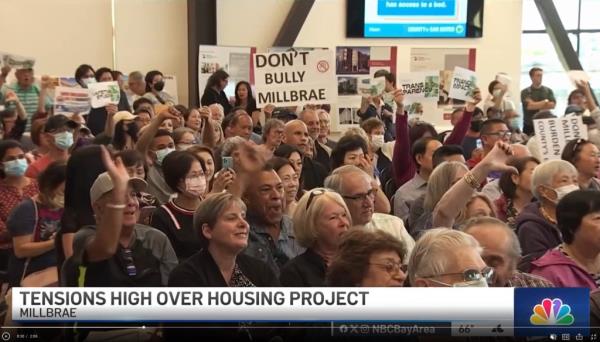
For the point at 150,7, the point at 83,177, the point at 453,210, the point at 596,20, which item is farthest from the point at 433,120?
the point at 83,177

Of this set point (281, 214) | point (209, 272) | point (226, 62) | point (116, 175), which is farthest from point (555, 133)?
point (226, 62)

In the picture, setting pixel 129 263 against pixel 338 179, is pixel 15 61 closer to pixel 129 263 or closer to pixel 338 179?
pixel 338 179

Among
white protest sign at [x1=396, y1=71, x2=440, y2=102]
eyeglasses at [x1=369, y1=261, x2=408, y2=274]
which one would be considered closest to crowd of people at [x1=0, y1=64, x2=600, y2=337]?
eyeglasses at [x1=369, y1=261, x2=408, y2=274]

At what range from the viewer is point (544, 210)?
13.7 feet

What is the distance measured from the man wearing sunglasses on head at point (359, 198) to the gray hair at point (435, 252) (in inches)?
43.6

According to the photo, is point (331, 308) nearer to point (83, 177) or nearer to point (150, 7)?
point (83, 177)

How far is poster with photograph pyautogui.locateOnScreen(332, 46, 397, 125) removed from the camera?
999 cm

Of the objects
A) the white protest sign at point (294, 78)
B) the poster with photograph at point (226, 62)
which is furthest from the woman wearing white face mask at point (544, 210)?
the poster with photograph at point (226, 62)

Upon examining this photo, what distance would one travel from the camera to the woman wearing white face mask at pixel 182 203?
12.1 ft

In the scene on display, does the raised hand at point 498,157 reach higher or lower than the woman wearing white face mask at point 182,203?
higher

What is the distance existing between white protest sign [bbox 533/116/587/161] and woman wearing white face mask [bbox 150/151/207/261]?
8.71 ft

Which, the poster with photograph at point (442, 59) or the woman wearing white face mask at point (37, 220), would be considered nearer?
the woman wearing white face mask at point (37, 220)

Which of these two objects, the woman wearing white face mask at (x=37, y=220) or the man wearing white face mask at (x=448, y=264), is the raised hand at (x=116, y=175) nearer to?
the man wearing white face mask at (x=448, y=264)

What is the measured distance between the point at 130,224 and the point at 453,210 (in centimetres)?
147
